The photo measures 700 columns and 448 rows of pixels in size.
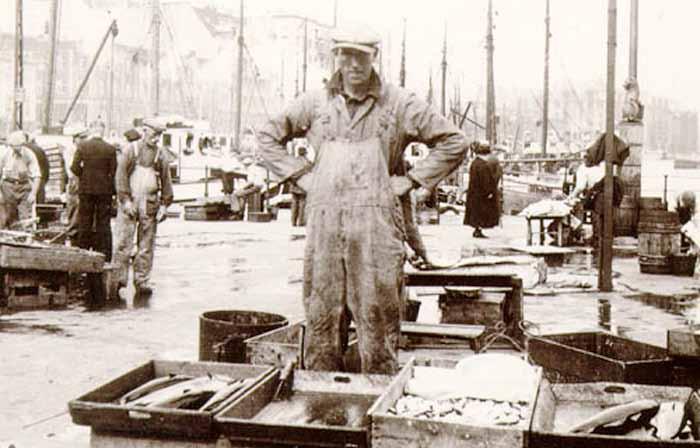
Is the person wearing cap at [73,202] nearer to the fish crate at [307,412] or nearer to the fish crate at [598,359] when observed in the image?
the fish crate at [598,359]

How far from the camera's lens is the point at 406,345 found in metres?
8.07

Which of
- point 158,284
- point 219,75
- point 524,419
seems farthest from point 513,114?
point 524,419

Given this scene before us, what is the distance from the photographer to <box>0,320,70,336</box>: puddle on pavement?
10047 millimetres

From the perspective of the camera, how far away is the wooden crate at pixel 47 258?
444 inches

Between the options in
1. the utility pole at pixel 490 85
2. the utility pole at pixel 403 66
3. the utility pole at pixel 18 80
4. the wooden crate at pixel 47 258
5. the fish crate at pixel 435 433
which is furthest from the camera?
the utility pole at pixel 403 66

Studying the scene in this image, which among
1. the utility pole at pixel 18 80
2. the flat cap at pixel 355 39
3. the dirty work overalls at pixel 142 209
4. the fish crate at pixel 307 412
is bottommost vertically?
the fish crate at pixel 307 412

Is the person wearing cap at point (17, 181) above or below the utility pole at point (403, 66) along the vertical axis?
below

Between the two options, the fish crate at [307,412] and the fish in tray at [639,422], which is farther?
the fish in tray at [639,422]

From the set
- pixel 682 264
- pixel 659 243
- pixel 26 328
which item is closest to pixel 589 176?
pixel 659 243

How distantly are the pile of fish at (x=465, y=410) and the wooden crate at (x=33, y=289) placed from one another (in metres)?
7.77

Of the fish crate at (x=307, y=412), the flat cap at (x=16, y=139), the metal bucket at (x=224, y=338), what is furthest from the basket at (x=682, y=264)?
the fish crate at (x=307, y=412)

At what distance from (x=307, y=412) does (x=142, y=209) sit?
7.42 m

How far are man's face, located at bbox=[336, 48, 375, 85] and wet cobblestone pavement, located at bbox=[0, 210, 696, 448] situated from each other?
2.83 metres

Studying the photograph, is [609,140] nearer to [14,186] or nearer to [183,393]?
[183,393]
